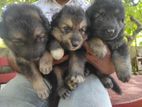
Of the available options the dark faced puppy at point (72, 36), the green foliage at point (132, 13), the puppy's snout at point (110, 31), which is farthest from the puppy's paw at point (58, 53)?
the green foliage at point (132, 13)

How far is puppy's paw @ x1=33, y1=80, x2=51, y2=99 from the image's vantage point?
2.71m

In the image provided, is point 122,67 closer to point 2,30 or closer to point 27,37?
point 27,37

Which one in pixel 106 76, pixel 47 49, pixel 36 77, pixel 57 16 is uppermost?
pixel 57 16

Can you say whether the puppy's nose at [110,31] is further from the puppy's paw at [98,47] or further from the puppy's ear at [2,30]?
the puppy's ear at [2,30]

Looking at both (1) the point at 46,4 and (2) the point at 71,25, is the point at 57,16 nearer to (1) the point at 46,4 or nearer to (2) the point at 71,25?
(2) the point at 71,25

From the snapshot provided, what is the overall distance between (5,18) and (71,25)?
500 millimetres

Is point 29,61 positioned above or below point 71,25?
below

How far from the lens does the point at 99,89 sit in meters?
2.78

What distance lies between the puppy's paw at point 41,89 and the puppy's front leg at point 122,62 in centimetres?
57

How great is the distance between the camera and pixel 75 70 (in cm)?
268

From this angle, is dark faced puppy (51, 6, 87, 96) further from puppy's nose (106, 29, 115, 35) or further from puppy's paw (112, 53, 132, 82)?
puppy's paw (112, 53, 132, 82)

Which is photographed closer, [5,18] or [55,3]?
[5,18]

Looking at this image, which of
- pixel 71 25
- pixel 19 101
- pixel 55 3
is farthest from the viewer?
pixel 55 3

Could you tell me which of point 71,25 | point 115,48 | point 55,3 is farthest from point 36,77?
point 55,3
